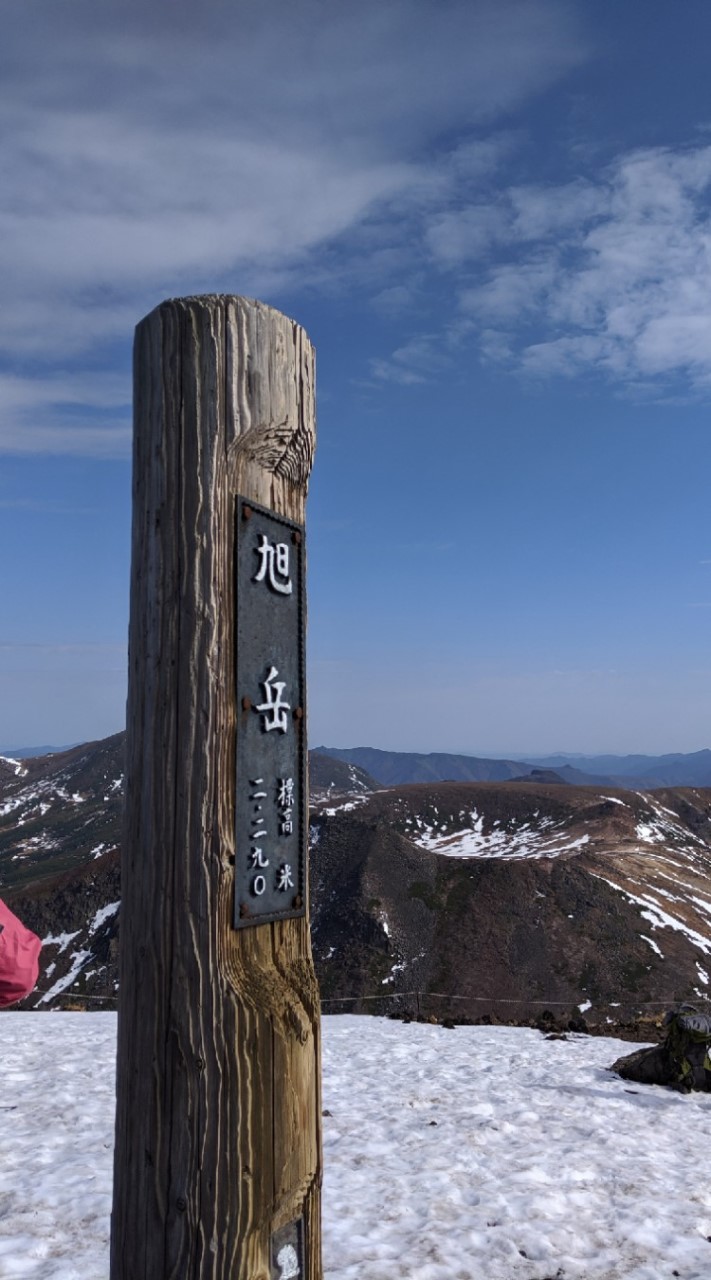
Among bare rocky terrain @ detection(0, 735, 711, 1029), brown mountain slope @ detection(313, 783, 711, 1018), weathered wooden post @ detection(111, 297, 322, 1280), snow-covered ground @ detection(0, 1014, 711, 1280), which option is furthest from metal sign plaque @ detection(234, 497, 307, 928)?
brown mountain slope @ detection(313, 783, 711, 1018)

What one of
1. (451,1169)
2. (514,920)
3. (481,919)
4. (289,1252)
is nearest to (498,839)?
(514,920)

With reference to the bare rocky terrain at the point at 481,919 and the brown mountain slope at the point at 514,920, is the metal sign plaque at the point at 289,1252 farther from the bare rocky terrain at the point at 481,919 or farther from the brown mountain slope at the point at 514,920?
the brown mountain slope at the point at 514,920

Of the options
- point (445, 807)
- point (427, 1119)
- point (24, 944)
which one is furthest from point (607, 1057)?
point (445, 807)

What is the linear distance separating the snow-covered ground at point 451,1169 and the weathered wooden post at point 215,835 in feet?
11.8

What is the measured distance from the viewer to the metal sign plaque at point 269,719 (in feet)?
10.9

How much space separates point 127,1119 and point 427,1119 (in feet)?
25.0

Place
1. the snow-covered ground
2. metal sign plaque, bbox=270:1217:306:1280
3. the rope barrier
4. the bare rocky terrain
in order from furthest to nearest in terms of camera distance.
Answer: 1. the bare rocky terrain
2. the rope barrier
3. the snow-covered ground
4. metal sign plaque, bbox=270:1217:306:1280

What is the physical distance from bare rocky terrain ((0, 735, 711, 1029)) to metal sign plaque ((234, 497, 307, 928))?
35417mm

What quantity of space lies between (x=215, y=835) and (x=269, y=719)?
1.82ft

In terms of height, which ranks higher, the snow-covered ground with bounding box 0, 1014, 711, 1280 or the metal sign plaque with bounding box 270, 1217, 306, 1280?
the metal sign plaque with bounding box 270, 1217, 306, 1280

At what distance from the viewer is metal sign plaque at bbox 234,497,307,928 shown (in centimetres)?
332

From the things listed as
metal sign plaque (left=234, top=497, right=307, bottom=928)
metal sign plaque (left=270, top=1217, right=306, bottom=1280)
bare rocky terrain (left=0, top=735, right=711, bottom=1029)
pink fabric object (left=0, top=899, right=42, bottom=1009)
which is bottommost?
bare rocky terrain (left=0, top=735, right=711, bottom=1029)

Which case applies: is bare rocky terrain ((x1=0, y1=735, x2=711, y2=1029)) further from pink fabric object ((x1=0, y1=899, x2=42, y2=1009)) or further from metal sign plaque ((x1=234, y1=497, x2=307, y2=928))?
metal sign plaque ((x1=234, y1=497, x2=307, y2=928))

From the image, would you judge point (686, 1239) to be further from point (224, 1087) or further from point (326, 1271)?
point (224, 1087)
